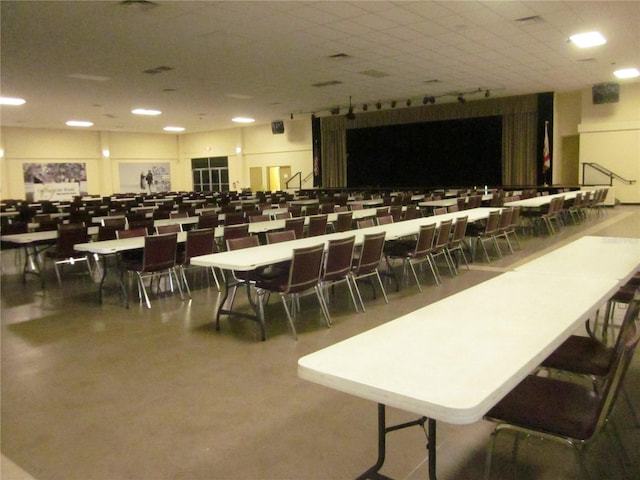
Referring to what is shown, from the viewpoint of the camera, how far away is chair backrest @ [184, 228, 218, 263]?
6.36 m

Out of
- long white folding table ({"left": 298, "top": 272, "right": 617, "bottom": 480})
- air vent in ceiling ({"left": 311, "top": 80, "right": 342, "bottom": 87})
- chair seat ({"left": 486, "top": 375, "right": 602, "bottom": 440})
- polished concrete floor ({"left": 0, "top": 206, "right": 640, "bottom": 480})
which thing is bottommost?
polished concrete floor ({"left": 0, "top": 206, "right": 640, "bottom": 480})

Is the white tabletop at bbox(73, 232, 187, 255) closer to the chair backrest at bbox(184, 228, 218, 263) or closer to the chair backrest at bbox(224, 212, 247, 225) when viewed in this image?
the chair backrest at bbox(184, 228, 218, 263)

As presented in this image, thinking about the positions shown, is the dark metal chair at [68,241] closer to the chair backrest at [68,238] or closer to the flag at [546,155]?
the chair backrest at [68,238]

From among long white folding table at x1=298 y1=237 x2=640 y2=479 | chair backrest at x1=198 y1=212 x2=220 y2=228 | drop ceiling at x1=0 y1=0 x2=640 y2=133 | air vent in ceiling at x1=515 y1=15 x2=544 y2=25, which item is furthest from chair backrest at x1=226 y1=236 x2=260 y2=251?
air vent in ceiling at x1=515 y1=15 x2=544 y2=25

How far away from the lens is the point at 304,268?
15.6 ft

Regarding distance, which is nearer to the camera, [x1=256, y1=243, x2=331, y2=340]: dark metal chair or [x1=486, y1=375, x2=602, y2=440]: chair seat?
[x1=486, y1=375, x2=602, y2=440]: chair seat

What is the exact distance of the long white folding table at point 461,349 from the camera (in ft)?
5.48

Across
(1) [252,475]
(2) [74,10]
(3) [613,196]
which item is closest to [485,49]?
(2) [74,10]

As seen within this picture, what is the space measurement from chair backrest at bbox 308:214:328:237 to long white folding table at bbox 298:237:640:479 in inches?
179

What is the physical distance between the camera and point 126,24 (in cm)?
775

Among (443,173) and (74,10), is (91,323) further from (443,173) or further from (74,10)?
(443,173)

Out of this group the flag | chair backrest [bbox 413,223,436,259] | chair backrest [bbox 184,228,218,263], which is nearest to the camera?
chair backrest [bbox 413,223,436,259]

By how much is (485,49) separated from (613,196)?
8668mm

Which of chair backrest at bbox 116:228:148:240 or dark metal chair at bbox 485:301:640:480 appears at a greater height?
chair backrest at bbox 116:228:148:240
